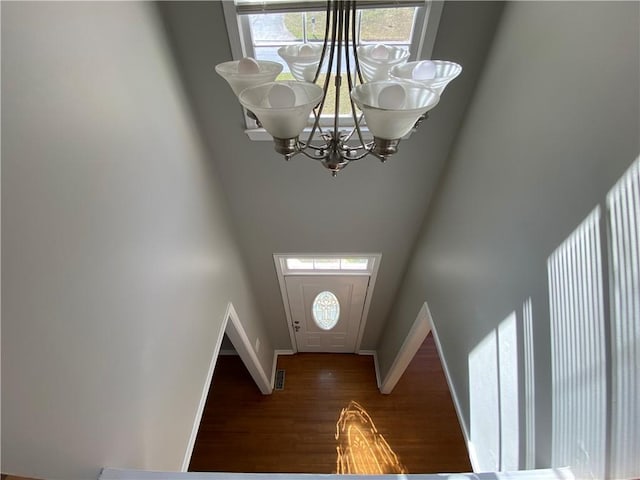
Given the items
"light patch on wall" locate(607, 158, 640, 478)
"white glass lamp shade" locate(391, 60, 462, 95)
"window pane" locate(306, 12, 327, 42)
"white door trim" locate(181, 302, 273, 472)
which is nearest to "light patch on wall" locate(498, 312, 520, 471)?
"light patch on wall" locate(607, 158, 640, 478)

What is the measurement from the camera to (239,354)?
129 inches

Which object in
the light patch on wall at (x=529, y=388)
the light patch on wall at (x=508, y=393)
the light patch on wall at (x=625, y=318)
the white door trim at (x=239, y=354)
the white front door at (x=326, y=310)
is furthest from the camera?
the white front door at (x=326, y=310)

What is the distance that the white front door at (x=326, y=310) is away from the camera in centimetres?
367

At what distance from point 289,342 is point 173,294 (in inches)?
132

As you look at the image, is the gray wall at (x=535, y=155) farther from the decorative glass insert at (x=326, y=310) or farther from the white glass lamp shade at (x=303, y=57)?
the decorative glass insert at (x=326, y=310)

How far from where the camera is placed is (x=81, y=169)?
37.5 inches

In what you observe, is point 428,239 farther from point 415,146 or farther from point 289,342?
point 289,342

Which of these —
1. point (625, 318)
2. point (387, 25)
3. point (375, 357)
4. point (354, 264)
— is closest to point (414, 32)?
point (387, 25)

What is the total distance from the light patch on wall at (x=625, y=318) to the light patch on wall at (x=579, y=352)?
42mm

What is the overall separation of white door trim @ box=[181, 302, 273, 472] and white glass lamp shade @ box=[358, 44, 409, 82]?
195 cm

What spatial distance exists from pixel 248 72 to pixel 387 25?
946mm

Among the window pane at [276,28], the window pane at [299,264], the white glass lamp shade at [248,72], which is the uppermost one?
the window pane at [276,28]

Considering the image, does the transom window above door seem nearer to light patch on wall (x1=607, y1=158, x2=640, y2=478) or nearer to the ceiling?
the ceiling

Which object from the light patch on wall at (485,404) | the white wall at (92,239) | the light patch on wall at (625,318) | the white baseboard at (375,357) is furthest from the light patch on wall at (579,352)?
the white baseboard at (375,357)
